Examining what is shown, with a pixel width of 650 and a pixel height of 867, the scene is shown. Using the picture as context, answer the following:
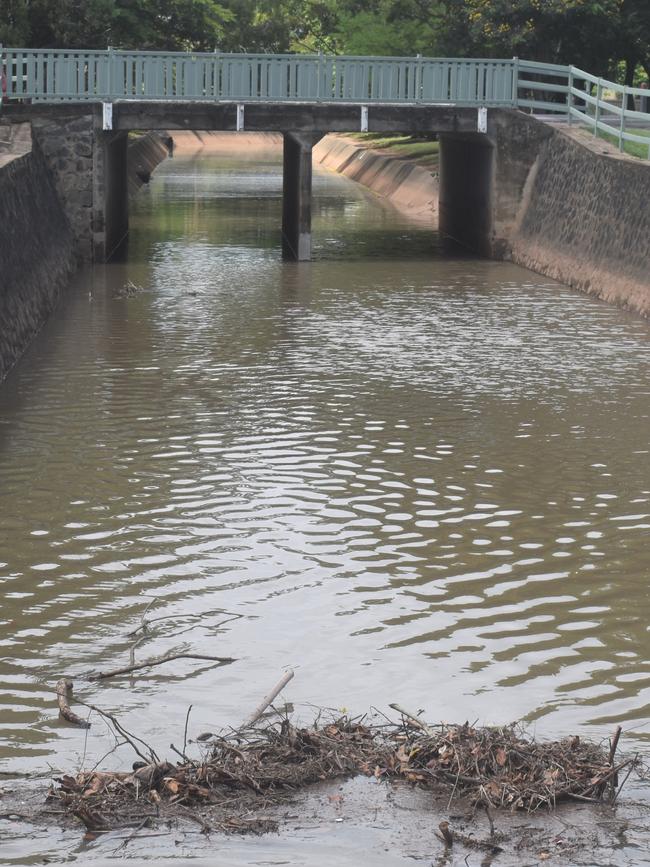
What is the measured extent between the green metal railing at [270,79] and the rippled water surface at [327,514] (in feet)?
21.9

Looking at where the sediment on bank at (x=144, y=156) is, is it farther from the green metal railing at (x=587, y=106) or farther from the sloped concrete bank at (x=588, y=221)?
the sloped concrete bank at (x=588, y=221)

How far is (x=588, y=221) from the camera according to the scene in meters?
27.9

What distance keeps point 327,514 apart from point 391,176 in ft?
137

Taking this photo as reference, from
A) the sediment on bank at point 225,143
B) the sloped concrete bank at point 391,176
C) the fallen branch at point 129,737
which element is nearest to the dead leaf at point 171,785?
the fallen branch at point 129,737

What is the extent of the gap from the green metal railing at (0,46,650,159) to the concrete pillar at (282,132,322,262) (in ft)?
3.54

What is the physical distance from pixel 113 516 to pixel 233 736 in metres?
4.73

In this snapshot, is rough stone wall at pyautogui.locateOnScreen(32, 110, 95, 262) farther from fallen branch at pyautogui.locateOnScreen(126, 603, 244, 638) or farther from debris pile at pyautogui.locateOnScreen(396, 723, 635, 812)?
debris pile at pyautogui.locateOnScreen(396, 723, 635, 812)

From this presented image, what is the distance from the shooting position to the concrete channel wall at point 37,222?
20.2m

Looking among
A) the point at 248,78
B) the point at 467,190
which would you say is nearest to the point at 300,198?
the point at 248,78

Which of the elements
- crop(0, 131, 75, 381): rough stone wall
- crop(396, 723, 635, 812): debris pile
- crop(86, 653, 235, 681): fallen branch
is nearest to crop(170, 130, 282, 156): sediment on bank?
crop(0, 131, 75, 381): rough stone wall

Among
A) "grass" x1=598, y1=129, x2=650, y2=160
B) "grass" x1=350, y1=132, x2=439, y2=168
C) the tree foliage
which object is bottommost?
→ "grass" x1=350, y1=132, x2=439, y2=168

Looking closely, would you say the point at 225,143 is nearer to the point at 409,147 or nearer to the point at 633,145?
the point at 409,147

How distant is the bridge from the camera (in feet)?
97.6

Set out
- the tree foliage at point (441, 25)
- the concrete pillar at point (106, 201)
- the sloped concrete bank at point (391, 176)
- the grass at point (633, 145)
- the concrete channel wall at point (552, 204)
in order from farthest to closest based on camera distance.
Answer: the sloped concrete bank at point (391, 176) → the tree foliage at point (441, 25) → the concrete pillar at point (106, 201) → the grass at point (633, 145) → the concrete channel wall at point (552, 204)
